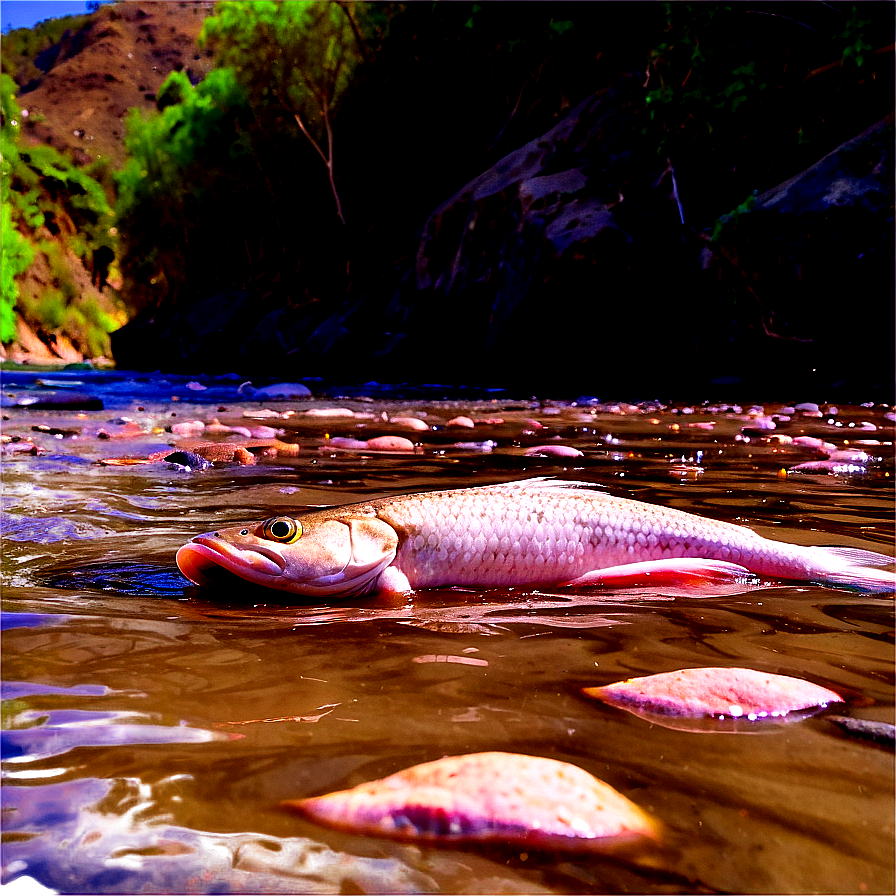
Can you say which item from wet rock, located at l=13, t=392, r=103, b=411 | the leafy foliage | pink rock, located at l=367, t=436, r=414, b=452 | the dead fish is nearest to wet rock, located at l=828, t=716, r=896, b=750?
the dead fish

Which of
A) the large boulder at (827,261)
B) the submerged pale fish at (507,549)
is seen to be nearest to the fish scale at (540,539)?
the submerged pale fish at (507,549)

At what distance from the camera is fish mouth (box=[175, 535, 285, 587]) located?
268 centimetres

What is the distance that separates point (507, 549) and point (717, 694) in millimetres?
1266

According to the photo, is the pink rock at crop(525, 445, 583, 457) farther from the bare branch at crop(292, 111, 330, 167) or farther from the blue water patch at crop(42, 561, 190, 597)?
the bare branch at crop(292, 111, 330, 167)

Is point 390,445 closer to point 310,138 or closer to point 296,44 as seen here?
point 310,138

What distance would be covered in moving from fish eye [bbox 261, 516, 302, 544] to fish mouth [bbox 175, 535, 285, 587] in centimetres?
6

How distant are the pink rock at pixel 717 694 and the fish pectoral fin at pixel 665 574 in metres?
1.10

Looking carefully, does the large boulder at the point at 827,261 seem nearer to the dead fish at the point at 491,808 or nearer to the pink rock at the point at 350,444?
the pink rock at the point at 350,444

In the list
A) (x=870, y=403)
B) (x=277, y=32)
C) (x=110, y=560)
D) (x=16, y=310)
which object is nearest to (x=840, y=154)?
(x=870, y=403)

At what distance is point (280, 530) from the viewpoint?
2.74 meters

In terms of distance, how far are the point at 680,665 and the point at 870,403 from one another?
1428cm

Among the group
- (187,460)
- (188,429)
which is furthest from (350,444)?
(188,429)

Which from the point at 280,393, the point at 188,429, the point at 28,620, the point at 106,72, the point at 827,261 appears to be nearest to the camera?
the point at 28,620

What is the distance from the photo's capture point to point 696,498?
479 cm
